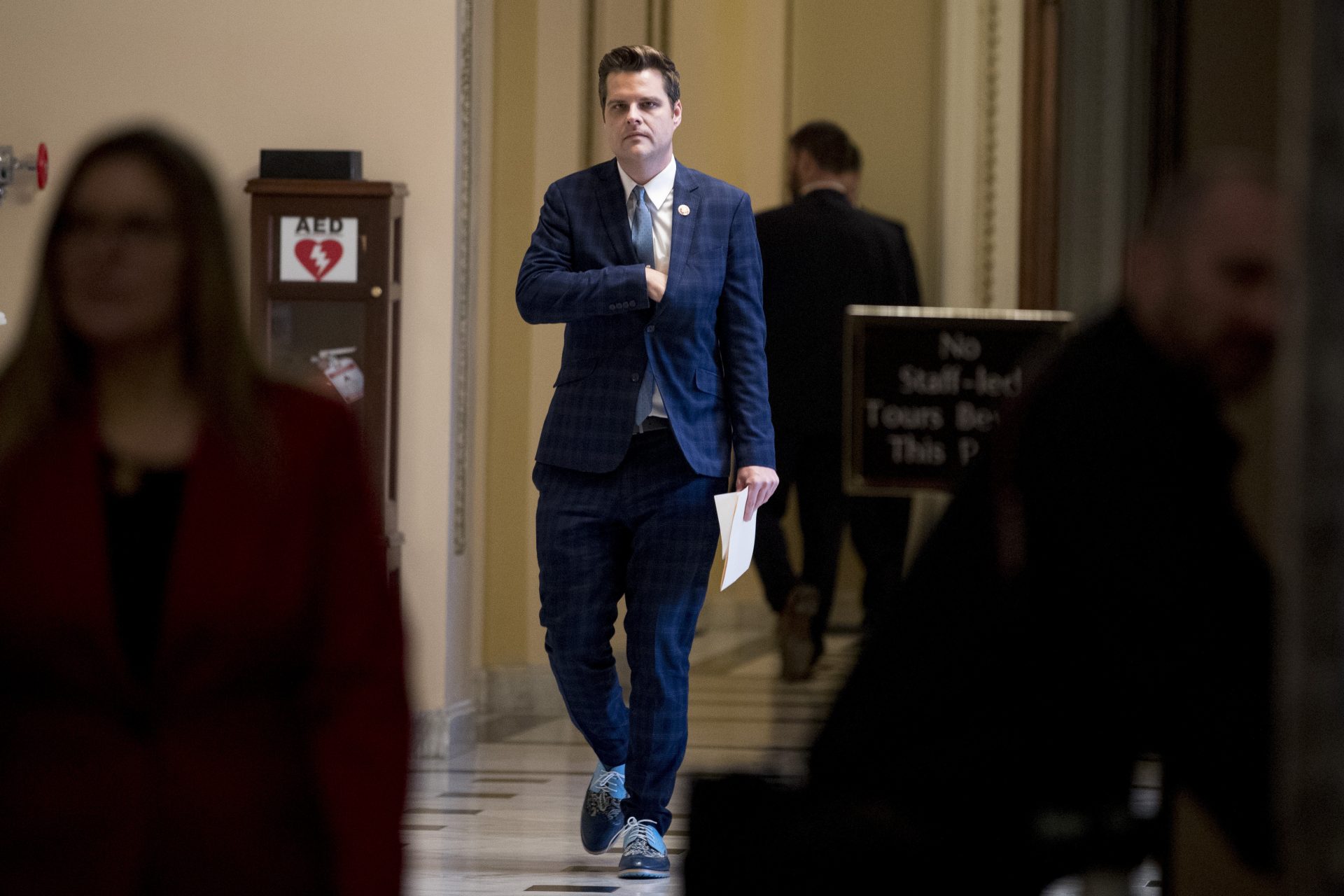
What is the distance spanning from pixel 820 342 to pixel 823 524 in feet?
2.28

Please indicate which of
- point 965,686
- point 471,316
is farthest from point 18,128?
point 965,686

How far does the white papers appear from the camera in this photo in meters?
3.66

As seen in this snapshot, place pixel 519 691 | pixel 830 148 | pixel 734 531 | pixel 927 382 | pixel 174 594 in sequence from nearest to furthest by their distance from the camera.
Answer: pixel 174 594
pixel 927 382
pixel 734 531
pixel 830 148
pixel 519 691

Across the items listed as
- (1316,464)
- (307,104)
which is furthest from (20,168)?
(1316,464)

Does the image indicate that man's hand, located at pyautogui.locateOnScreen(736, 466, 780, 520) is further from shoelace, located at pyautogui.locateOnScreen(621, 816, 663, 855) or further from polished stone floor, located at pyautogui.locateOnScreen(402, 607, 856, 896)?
shoelace, located at pyautogui.locateOnScreen(621, 816, 663, 855)

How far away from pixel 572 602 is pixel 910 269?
10.2ft

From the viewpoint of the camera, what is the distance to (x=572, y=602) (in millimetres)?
3801

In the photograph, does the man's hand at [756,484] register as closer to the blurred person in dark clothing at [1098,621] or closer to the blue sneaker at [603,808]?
the blue sneaker at [603,808]

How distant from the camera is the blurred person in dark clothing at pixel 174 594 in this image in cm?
160

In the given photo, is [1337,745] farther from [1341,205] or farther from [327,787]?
[327,787]

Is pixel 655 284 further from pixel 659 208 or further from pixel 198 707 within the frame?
pixel 198 707

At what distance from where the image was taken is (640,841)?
12.3 ft

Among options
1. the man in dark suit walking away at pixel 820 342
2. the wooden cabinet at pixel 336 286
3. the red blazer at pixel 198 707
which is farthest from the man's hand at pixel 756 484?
the man in dark suit walking away at pixel 820 342

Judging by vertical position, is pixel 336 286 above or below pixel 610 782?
above
